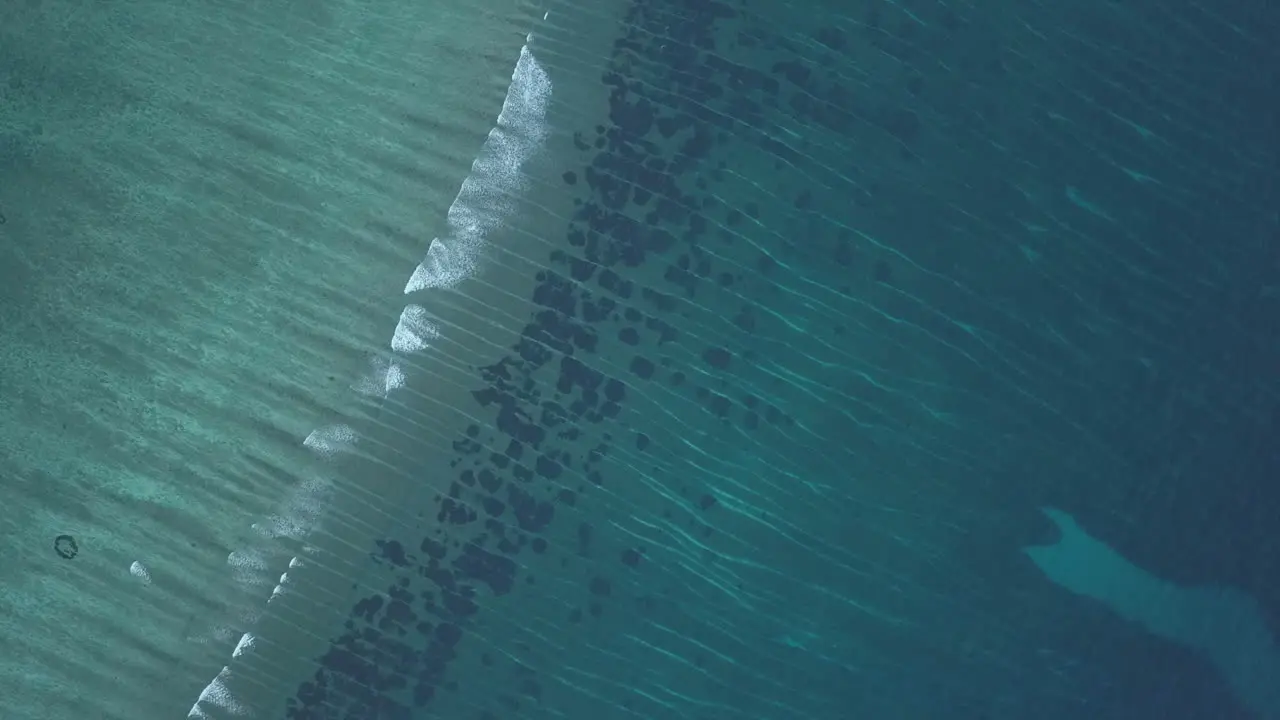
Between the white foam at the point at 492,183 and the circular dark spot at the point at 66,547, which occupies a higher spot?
the white foam at the point at 492,183

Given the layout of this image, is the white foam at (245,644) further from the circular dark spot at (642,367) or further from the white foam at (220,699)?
the circular dark spot at (642,367)

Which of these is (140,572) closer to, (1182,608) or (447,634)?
(447,634)

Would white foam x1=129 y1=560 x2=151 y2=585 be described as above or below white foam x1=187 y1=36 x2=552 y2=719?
→ below

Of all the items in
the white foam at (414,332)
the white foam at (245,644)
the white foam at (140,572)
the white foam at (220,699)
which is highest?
the white foam at (414,332)

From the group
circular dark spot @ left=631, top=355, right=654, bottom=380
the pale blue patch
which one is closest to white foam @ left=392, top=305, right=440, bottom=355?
circular dark spot @ left=631, top=355, right=654, bottom=380

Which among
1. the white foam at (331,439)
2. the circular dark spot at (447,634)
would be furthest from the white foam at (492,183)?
the circular dark spot at (447,634)

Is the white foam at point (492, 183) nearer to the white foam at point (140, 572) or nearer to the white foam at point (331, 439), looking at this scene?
the white foam at point (331, 439)

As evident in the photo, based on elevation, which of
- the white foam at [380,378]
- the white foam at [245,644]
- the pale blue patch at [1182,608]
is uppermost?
the pale blue patch at [1182,608]

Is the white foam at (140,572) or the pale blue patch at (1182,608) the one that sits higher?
the pale blue patch at (1182,608)

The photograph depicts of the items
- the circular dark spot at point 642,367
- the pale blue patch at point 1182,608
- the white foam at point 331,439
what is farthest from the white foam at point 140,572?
the pale blue patch at point 1182,608

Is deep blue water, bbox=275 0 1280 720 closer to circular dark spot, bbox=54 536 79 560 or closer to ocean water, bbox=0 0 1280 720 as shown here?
ocean water, bbox=0 0 1280 720
